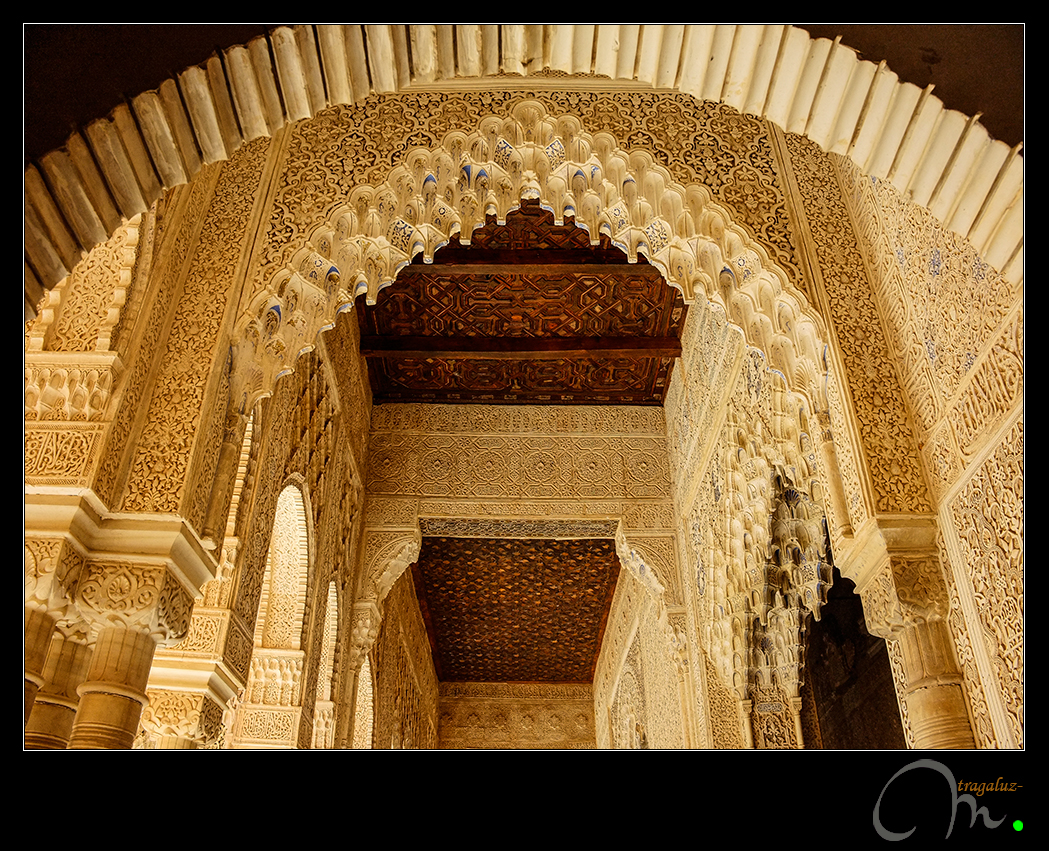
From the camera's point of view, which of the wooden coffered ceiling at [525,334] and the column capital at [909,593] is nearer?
the column capital at [909,593]

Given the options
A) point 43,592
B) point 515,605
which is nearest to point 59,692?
point 43,592

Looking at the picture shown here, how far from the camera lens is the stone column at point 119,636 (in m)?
2.65

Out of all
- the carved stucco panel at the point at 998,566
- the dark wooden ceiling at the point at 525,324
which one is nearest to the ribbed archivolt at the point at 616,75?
the carved stucco panel at the point at 998,566

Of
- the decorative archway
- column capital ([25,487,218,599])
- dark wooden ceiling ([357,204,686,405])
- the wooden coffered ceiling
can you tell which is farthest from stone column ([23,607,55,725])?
dark wooden ceiling ([357,204,686,405])

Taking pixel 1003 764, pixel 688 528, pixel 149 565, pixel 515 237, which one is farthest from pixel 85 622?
pixel 688 528

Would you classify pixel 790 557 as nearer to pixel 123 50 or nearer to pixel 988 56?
pixel 988 56

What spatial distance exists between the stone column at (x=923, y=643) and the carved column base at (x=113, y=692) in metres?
2.66

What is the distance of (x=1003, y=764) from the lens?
1493 millimetres

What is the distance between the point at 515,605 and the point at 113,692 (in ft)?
28.5

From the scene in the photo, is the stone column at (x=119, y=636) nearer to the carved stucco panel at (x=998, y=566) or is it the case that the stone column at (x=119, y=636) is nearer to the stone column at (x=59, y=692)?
the stone column at (x=59, y=692)

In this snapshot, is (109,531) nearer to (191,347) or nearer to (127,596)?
(127,596)

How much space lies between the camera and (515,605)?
11.1 m

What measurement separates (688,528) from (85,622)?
16.6 feet
